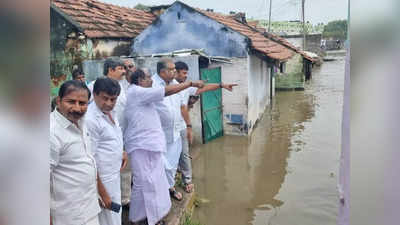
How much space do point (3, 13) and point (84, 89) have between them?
1.02 metres

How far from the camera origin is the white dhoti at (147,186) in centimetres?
318

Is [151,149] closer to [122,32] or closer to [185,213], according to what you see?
[185,213]

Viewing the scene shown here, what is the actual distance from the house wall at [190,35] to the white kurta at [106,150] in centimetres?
518

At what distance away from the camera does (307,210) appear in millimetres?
4438

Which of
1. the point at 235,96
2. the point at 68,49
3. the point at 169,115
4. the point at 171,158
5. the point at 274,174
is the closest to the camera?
the point at 169,115

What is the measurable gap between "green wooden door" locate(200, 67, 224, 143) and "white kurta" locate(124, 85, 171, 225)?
395 centimetres

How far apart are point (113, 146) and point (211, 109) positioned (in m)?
5.03

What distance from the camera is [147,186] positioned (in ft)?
10.5

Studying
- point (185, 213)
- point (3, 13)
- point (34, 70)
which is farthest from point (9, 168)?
point (185, 213)

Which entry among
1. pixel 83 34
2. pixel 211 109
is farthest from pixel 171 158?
pixel 211 109

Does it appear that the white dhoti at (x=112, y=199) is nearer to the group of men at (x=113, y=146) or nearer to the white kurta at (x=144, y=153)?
the group of men at (x=113, y=146)

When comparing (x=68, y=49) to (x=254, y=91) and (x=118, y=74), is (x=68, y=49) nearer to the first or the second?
(x=118, y=74)

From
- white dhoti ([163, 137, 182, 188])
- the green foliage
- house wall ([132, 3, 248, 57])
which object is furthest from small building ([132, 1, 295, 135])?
white dhoti ([163, 137, 182, 188])

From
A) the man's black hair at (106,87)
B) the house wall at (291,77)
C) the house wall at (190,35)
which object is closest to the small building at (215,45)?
the house wall at (190,35)
